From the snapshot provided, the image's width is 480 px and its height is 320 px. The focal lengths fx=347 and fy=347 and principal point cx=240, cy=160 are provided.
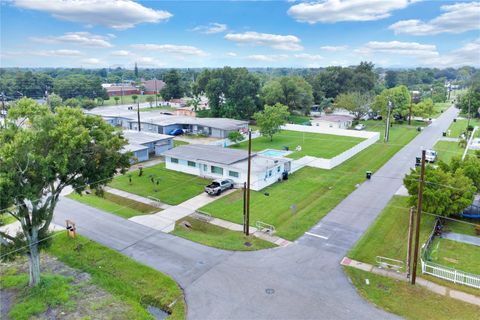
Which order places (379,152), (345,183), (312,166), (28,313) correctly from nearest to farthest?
(28,313)
(345,183)
(312,166)
(379,152)

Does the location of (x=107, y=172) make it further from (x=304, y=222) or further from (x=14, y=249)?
(x=304, y=222)

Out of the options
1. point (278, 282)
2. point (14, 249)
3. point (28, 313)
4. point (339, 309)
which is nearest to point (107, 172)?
point (14, 249)

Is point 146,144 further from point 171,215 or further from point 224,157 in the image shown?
point 171,215

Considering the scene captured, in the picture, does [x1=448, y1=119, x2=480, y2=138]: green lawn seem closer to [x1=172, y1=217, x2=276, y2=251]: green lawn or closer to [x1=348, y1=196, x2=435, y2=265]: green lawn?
[x1=348, y1=196, x2=435, y2=265]: green lawn

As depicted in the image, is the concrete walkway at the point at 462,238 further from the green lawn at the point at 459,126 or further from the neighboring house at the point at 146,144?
the green lawn at the point at 459,126

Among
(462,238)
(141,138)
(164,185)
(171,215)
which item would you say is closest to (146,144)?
(141,138)

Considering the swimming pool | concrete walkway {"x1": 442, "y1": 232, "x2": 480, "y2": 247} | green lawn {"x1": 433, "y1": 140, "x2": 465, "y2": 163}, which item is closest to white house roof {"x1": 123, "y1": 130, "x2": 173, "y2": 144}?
the swimming pool
